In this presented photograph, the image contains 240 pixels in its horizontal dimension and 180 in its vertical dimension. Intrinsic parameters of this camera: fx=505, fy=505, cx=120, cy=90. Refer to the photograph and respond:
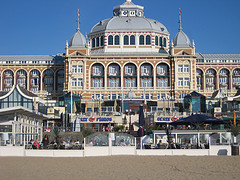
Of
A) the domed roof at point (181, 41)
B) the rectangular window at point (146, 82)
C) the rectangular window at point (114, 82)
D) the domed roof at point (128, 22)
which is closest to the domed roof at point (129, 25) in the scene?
the domed roof at point (128, 22)

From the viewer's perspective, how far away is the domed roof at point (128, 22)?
103 m

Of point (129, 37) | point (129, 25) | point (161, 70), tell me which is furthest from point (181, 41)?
point (129, 25)

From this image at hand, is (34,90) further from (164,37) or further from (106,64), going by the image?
(164,37)

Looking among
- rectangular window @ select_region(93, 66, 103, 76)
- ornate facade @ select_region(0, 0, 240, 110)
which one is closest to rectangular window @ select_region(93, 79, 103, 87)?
ornate facade @ select_region(0, 0, 240, 110)

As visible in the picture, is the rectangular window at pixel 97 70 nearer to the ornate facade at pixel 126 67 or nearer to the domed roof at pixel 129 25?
the ornate facade at pixel 126 67

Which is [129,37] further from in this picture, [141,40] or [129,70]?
[129,70]
